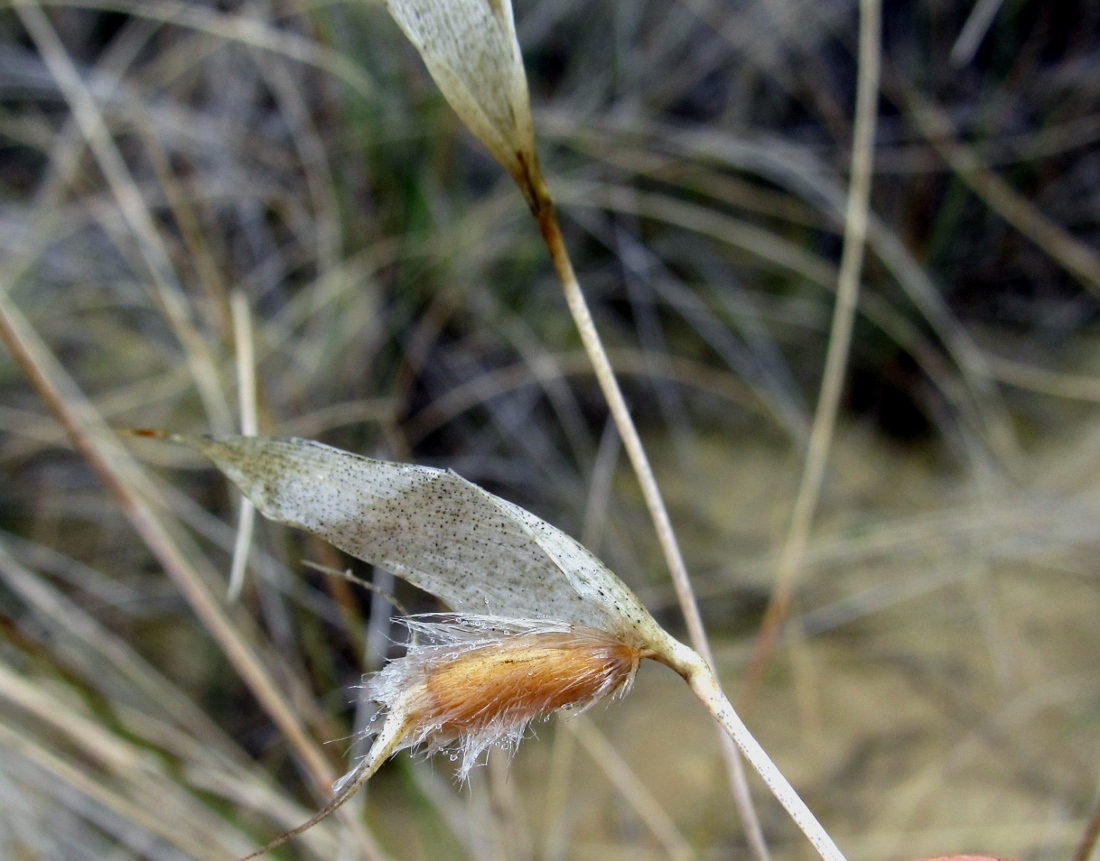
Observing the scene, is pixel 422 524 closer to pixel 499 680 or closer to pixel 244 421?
pixel 499 680

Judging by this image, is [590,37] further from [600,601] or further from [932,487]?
[600,601]

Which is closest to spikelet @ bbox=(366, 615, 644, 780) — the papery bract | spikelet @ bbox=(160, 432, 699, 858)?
spikelet @ bbox=(160, 432, 699, 858)

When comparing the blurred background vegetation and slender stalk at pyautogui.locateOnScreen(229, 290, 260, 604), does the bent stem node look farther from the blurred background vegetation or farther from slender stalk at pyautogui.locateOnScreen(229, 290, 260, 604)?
the blurred background vegetation

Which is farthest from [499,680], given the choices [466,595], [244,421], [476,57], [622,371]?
[622,371]

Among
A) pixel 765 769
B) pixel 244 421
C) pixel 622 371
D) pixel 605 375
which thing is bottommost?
pixel 765 769

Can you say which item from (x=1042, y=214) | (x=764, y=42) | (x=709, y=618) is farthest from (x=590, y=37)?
(x=709, y=618)

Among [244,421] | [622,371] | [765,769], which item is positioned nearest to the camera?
[765,769]

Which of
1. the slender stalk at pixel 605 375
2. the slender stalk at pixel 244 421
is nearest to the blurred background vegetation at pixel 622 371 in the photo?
the slender stalk at pixel 244 421

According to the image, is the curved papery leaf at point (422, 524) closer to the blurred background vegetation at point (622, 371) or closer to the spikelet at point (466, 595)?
the spikelet at point (466, 595)

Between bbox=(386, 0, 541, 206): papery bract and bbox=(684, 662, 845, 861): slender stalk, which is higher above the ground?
bbox=(386, 0, 541, 206): papery bract
